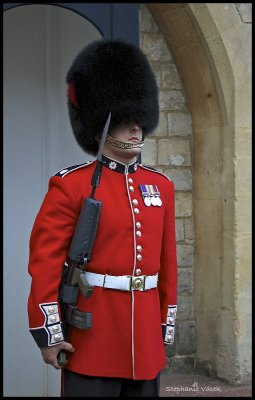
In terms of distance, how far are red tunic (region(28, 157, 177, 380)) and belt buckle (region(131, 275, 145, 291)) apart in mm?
18

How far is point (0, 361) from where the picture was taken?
10.7 ft

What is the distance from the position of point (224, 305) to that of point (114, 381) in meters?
1.86

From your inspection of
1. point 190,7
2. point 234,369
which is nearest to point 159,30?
point 190,7

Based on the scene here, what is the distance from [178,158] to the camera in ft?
14.4

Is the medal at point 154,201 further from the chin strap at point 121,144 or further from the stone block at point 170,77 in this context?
the stone block at point 170,77

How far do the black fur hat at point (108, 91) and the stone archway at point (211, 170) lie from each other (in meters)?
1.55

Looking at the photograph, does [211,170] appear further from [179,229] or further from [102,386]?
[102,386]

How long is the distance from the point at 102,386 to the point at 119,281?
0.37 meters

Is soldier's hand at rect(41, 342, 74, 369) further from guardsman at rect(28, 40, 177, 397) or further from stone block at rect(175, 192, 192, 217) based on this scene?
stone block at rect(175, 192, 192, 217)

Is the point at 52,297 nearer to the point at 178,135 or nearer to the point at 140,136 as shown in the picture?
the point at 140,136

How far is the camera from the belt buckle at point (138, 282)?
2.50 meters

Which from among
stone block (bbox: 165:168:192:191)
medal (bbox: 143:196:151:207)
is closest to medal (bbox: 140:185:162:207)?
medal (bbox: 143:196:151:207)

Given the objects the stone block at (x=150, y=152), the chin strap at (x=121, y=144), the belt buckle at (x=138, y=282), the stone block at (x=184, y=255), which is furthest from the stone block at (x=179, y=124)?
the belt buckle at (x=138, y=282)

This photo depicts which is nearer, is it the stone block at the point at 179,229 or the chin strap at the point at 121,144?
the chin strap at the point at 121,144
